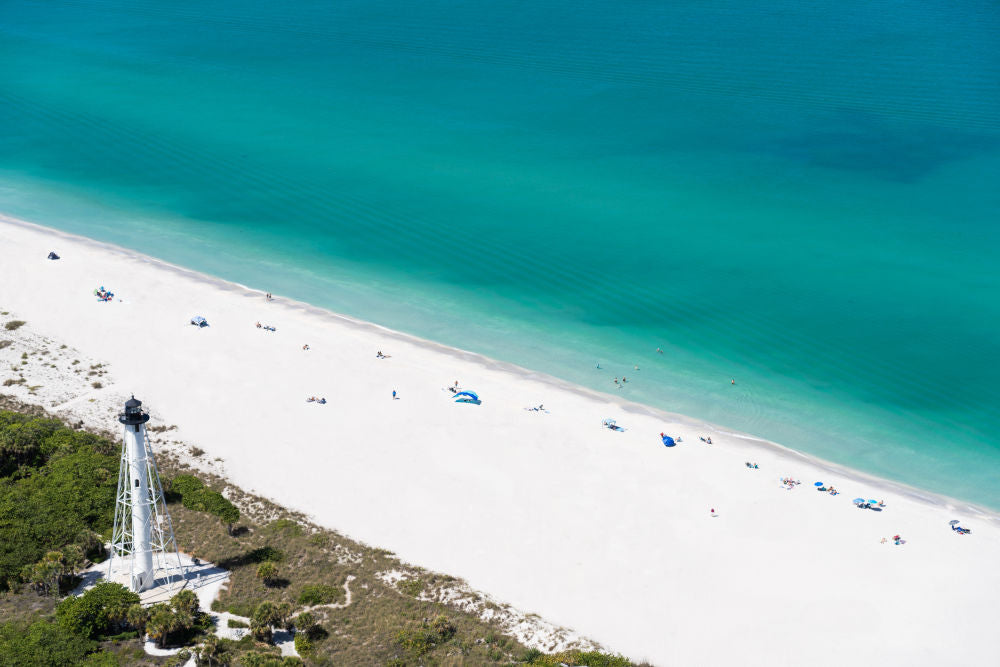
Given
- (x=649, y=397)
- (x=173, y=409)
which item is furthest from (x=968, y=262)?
(x=173, y=409)

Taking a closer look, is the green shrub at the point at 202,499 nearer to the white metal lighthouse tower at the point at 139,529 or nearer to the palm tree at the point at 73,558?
the white metal lighthouse tower at the point at 139,529

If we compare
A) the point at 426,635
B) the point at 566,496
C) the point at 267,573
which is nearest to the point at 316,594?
the point at 267,573

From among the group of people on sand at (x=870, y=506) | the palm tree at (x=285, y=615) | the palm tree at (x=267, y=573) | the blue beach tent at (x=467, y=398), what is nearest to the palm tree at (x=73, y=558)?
the palm tree at (x=267, y=573)

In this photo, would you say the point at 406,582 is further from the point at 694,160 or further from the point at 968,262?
the point at 694,160

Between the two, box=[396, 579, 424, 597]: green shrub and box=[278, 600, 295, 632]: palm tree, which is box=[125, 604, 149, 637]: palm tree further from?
box=[396, 579, 424, 597]: green shrub

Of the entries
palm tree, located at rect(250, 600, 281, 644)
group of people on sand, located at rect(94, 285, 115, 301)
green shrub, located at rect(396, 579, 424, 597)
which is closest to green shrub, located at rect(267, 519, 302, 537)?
Result: green shrub, located at rect(396, 579, 424, 597)
